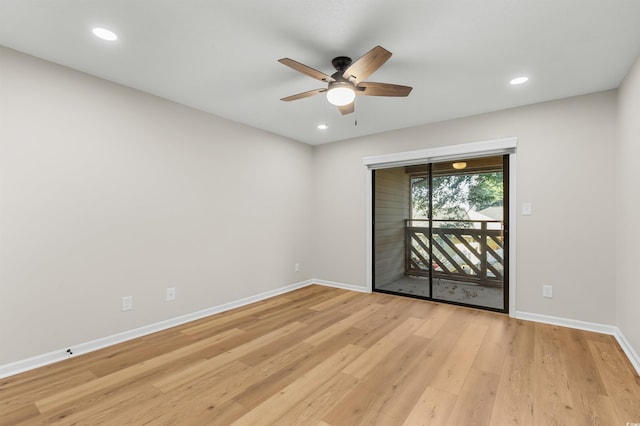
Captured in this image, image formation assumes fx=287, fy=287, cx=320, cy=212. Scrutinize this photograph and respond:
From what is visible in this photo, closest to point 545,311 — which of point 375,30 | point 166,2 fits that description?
point 375,30

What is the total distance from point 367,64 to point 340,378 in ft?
7.36

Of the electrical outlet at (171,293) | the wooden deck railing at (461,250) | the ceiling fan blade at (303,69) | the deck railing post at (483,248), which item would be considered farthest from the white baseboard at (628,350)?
the electrical outlet at (171,293)

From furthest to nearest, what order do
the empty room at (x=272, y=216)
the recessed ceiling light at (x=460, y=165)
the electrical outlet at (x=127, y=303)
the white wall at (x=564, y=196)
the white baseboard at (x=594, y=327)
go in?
1. the recessed ceiling light at (x=460, y=165)
2. the white wall at (x=564, y=196)
3. the electrical outlet at (x=127, y=303)
4. the white baseboard at (x=594, y=327)
5. the empty room at (x=272, y=216)

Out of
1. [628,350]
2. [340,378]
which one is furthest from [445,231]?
[340,378]

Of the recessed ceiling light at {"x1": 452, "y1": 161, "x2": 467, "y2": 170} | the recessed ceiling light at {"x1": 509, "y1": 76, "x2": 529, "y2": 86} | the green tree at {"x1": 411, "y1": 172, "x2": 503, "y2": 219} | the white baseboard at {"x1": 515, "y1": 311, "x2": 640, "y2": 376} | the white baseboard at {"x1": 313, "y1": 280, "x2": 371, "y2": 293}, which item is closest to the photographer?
the white baseboard at {"x1": 515, "y1": 311, "x2": 640, "y2": 376}

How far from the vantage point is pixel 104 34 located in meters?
2.02

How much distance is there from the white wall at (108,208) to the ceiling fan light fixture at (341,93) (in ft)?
6.35

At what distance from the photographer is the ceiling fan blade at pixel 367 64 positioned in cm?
181

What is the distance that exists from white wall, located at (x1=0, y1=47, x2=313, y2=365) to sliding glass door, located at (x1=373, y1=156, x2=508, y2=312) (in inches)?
81.4

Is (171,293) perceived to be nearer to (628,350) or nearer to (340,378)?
(340,378)

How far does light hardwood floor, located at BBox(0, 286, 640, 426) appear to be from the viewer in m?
1.72

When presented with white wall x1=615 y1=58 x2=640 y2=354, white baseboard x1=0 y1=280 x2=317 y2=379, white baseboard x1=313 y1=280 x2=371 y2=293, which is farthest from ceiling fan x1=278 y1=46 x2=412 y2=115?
white baseboard x1=313 y1=280 x2=371 y2=293

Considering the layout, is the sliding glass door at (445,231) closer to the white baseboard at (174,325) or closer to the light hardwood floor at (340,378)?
the white baseboard at (174,325)

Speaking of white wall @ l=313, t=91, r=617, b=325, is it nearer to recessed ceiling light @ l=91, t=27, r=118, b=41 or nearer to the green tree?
the green tree
